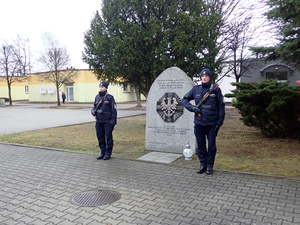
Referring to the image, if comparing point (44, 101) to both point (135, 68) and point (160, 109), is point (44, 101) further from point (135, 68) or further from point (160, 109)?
point (160, 109)

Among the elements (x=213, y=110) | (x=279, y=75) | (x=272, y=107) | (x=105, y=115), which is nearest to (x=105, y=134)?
(x=105, y=115)

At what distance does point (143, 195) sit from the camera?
175 inches

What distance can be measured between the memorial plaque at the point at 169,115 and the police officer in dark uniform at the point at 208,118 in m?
1.32

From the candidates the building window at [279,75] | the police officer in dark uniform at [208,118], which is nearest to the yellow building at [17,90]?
the building window at [279,75]

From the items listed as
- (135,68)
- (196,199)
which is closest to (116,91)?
(135,68)

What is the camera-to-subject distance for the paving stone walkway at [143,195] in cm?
364

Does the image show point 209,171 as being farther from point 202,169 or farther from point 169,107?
point 169,107

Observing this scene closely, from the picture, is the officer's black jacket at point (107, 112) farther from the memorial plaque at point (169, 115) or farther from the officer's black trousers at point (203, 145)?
A: the officer's black trousers at point (203, 145)

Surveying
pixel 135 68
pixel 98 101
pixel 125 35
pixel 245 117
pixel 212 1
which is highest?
pixel 212 1

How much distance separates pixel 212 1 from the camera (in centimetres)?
1506

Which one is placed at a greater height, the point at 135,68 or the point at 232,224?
the point at 135,68

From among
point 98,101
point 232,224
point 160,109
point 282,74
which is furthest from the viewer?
point 282,74

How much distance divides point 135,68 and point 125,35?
4.02 feet

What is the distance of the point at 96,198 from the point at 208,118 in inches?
102
